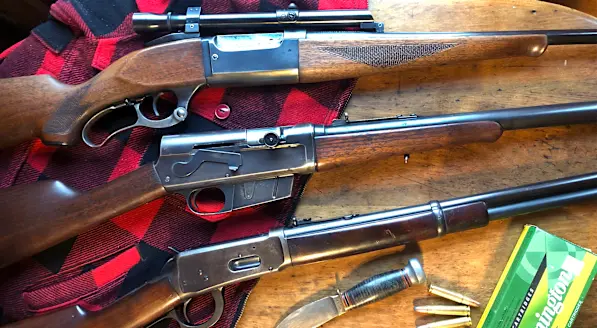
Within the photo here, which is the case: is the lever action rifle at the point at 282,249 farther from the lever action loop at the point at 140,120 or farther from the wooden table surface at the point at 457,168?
the lever action loop at the point at 140,120

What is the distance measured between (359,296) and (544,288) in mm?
735

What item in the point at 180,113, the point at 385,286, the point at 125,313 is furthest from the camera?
the point at 180,113

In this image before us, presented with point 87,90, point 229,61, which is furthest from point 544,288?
point 87,90

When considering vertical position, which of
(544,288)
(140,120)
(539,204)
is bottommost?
(544,288)

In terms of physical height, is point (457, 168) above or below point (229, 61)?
below

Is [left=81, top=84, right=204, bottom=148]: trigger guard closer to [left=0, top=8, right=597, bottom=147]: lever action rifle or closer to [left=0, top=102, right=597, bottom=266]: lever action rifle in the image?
[left=0, top=8, right=597, bottom=147]: lever action rifle

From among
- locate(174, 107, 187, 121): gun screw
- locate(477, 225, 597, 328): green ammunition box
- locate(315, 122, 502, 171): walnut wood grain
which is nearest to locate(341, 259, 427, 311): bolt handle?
locate(477, 225, 597, 328): green ammunition box

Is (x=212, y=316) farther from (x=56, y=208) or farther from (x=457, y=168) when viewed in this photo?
(x=457, y=168)

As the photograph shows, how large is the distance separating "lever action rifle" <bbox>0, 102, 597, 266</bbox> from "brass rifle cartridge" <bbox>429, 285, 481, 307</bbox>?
1.88ft

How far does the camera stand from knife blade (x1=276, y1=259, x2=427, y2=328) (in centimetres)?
189

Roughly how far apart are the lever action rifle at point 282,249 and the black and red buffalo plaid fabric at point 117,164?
201 mm

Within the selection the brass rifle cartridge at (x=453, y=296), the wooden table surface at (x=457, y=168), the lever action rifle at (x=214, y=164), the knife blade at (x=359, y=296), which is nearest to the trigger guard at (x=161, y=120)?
the lever action rifle at (x=214, y=164)

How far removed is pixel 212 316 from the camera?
1.93 meters

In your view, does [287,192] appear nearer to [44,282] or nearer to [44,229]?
[44,229]
